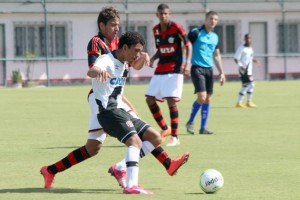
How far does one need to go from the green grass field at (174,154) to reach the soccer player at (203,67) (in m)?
0.47

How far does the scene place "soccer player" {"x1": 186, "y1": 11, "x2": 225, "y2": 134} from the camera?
17438 mm

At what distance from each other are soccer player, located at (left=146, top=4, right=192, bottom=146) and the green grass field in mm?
753

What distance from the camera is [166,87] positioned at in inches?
625

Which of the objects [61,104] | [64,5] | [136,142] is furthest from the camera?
[64,5]

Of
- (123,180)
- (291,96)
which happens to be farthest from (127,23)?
(123,180)

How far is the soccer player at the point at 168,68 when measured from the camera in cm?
1583

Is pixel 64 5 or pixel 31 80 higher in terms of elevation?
pixel 64 5

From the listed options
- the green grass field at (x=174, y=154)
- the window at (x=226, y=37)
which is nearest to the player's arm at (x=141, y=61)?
the green grass field at (x=174, y=154)

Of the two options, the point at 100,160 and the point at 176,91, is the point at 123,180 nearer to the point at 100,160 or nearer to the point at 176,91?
the point at 100,160

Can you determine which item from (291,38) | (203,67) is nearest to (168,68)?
(203,67)

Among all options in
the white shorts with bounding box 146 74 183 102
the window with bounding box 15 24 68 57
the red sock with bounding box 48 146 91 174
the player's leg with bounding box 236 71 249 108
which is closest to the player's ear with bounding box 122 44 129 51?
the red sock with bounding box 48 146 91 174

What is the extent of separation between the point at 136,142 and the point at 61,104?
17.6 metres

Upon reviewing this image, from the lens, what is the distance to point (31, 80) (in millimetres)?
41312

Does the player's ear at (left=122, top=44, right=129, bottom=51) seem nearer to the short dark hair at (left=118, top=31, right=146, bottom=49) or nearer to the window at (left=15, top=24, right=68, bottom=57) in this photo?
the short dark hair at (left=118, top=31, right=146, bottom=49)
